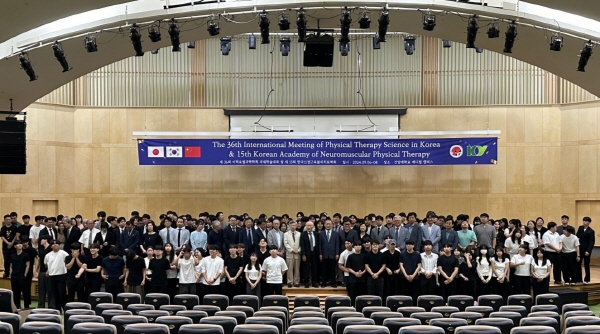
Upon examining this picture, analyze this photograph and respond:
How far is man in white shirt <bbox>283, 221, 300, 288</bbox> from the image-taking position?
15.8 metres

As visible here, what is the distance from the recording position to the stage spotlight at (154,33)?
522 inches

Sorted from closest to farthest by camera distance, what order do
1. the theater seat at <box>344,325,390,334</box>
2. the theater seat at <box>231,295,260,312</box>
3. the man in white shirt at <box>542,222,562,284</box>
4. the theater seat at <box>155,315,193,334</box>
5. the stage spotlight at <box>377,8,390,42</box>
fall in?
the theater seat at <box>344,325,390,334</box>
the theater seat at <box>155,315,193,334</box>
the theater seat at <box>231,295,260,312</box>
the stage spotlight at <box>377,8,390,42</box>
the man in white shirt at <box>542,222,562,284</box>

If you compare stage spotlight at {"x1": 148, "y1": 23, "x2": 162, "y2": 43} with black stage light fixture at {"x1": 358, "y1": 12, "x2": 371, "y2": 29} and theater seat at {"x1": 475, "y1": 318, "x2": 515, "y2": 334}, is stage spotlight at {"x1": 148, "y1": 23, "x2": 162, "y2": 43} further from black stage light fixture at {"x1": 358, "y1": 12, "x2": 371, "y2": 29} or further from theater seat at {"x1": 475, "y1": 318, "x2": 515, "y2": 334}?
theater seat at {"x1": 475, "y1": 318, "x2": 515, "y2": 334}

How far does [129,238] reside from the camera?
15789 mm

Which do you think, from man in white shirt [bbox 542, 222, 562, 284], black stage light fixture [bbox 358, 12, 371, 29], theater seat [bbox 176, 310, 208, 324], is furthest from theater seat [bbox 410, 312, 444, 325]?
man in white shirt [bbox 542, 222, 562, 284]

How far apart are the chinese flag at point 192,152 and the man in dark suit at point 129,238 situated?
4722 millimetres

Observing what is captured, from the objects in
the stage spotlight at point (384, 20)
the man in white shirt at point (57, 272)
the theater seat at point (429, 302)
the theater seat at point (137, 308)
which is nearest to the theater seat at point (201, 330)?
the theater seat at point (137, 308)

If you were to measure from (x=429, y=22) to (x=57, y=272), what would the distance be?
8.42 meters

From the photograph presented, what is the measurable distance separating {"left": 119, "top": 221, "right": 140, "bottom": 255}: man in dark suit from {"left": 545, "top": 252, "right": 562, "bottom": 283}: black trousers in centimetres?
853

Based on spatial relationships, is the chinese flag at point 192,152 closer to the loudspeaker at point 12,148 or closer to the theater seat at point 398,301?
the loudspeaker at point 12,148

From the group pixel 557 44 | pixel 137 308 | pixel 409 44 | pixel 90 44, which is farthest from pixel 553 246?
pixel 90 44

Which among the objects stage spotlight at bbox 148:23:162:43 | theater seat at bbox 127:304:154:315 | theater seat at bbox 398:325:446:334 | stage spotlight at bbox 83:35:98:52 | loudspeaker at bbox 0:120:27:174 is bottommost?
theater seat at bbox 127:304:154:315

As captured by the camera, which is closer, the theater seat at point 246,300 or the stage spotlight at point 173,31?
the theater seat at point 246,300

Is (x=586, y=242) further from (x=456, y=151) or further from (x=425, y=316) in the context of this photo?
(x=425, y=316)
